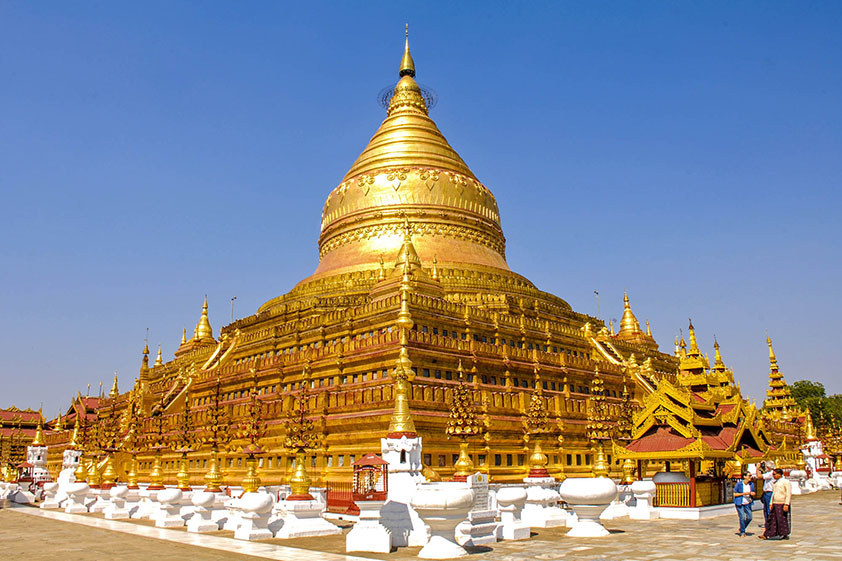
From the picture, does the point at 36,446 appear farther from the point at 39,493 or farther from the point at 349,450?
the point at 349,450

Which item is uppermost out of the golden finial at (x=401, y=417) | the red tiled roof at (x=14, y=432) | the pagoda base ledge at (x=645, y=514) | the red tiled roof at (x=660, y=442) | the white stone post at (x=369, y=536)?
the golden finial at (x=401, y=417)

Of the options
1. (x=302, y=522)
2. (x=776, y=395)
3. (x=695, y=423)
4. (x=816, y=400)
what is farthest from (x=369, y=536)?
(x=816, y=400)

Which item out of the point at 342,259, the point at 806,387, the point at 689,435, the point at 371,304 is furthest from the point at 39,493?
the point at 806,387

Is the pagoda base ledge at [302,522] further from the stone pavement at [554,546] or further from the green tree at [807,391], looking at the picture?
the green tree at [807,391]

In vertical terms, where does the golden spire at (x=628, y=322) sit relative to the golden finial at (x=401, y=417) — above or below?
above

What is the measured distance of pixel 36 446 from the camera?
54.0 m

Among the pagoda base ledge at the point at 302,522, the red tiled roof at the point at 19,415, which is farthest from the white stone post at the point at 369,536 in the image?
the red tiled roof at the point at 19,415

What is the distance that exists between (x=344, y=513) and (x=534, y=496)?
7.07 meters

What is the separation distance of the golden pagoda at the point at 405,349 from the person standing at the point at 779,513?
9699 mm

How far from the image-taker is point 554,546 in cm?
1667

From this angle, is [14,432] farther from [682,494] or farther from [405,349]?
[682,494]

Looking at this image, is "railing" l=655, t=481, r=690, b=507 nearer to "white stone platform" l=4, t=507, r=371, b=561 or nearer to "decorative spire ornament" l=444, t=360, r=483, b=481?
"decorative spire ornament" l=444, t=360, r=483, b=481

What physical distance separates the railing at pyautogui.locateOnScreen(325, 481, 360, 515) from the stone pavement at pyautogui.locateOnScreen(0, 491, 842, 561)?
5089mm

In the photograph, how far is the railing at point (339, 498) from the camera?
25.0 meters
